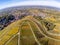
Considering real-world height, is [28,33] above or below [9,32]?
below

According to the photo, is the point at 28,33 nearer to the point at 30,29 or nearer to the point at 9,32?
the point at 30,29

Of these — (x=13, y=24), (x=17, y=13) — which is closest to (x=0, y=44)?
(x=13, y=24)

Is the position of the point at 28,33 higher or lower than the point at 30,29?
lower

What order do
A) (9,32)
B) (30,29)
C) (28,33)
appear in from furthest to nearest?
(30,29), (9,32), (28,33)

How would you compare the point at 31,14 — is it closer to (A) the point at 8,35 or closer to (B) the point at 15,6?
(B) the point at 15,6

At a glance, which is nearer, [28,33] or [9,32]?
[28,33]

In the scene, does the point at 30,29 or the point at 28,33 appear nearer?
the point at 28,33

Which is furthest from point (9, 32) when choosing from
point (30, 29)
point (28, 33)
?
point (30, 29)

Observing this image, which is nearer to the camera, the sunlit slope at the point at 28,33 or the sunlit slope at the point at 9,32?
the sunlit slope at the point at 28,33

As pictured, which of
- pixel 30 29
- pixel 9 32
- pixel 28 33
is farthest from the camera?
pixel 30 29
